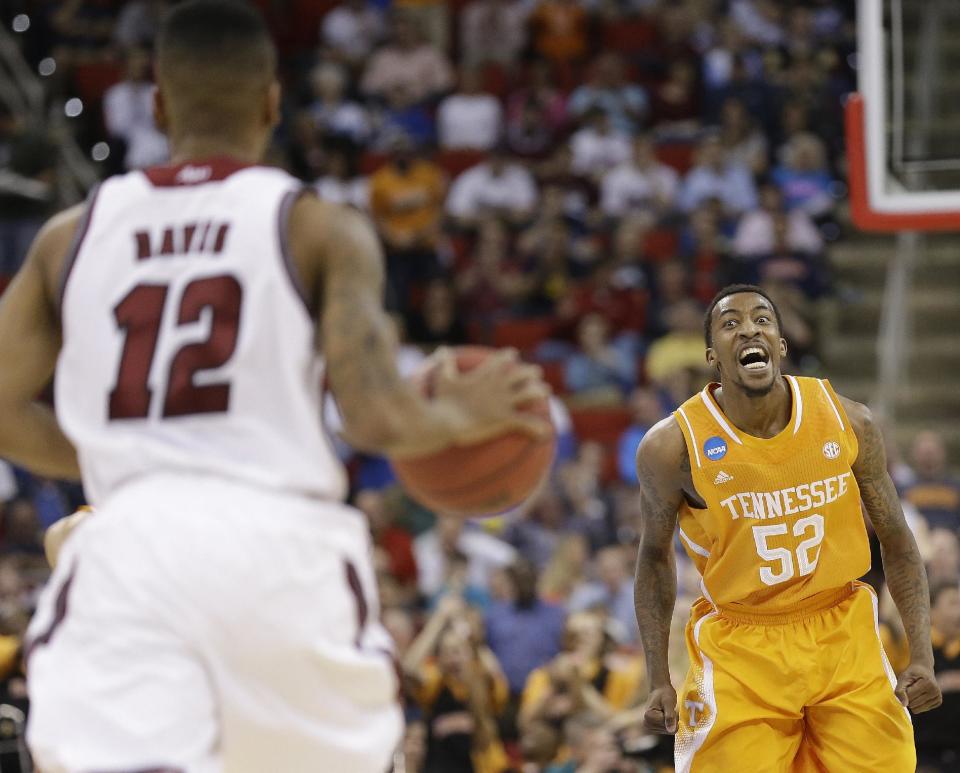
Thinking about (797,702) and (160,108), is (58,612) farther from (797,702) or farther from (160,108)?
(797,702)

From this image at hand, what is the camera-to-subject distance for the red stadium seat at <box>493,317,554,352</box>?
1162 cm

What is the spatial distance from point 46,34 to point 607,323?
19.0 feet

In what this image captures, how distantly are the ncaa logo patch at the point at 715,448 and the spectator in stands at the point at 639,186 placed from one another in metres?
7.83

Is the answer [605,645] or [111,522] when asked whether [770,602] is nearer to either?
[111,522]

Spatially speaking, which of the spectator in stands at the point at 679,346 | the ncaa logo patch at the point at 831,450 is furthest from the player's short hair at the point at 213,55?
the spectator in stands at the point at 679,346

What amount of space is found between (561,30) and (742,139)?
7.52 ft

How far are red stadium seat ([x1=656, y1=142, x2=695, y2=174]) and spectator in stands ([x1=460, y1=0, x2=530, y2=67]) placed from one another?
1.94m

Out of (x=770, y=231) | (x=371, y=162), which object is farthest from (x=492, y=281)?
(x=770, y=231)

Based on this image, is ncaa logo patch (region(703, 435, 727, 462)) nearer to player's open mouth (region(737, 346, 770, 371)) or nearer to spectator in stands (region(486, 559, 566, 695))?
player's open mouth (region(737, 346, 770, 371))

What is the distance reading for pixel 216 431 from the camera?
2861mm

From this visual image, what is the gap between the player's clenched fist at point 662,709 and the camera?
4.43m

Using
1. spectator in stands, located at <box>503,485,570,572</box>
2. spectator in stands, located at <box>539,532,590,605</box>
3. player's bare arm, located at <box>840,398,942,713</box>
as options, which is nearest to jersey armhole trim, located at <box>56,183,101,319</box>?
player's bare arm, located at <box>840,398,942,713</box>

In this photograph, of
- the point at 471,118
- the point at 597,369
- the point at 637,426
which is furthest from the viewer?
the point at 471,118

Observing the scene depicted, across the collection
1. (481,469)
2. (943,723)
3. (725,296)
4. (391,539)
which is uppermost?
(481,469)
